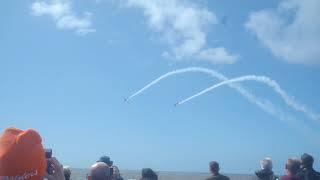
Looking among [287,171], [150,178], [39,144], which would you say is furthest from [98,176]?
[287,171]

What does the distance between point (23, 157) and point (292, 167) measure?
8.90 metres

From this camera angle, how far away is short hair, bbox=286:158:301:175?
38.5 feet

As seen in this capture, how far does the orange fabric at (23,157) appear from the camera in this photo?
4.10 m

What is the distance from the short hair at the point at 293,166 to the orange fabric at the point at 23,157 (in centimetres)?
871

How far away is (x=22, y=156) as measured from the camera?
4.10 metres

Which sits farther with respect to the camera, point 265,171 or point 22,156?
point 265,171

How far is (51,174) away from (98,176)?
183cm

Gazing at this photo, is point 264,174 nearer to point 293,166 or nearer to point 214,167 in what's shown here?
point 293,166

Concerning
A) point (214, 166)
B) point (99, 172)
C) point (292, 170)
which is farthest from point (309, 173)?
point (99, 172)

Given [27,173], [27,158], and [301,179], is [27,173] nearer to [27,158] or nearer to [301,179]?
[27,158]

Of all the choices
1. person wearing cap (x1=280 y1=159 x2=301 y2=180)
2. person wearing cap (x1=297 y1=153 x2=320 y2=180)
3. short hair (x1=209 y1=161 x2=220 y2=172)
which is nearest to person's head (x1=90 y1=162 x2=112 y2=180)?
person wearing cap (x1=280 y1=159 x2=301 y2=180)

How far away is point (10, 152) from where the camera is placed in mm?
4133

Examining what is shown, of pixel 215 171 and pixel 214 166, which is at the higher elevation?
pixel 214 166

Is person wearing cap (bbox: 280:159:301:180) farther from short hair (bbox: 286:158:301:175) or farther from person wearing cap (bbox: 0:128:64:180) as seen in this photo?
person wearing cap (bbox: 0:128:64:180)
